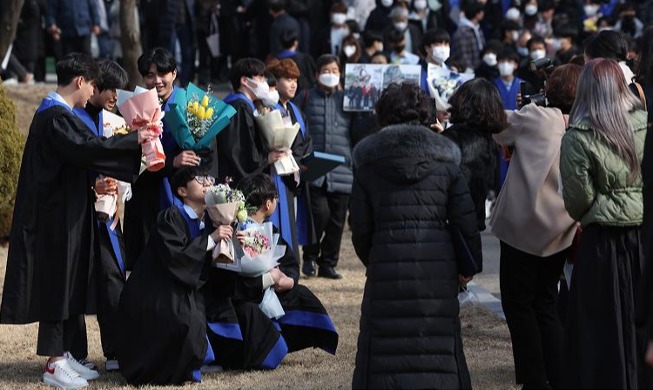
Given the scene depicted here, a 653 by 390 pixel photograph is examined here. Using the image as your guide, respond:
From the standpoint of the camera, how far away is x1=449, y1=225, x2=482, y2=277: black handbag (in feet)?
20.1

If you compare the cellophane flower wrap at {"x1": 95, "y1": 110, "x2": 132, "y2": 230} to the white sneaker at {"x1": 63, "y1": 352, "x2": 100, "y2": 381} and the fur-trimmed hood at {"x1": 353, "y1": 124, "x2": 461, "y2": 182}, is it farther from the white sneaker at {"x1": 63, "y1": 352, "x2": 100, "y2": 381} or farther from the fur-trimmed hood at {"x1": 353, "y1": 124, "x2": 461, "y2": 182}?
the fur-trimmed hood at {"x1": 353, "y1": 124, "x2": 461, "y2": 182}

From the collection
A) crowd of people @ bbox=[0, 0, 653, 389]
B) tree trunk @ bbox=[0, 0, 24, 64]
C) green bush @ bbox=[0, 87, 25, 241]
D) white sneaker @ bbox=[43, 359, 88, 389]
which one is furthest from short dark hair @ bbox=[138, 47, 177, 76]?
tree trunk @ bbox=[0, 0, 24, 64]

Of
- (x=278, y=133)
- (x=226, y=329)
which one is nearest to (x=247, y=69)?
(x=278, y=133)

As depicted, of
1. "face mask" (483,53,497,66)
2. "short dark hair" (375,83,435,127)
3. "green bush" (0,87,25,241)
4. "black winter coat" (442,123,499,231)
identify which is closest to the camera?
"short dark hair" (375,83,435,127)

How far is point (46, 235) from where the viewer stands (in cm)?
754

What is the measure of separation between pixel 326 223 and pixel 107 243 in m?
4.28

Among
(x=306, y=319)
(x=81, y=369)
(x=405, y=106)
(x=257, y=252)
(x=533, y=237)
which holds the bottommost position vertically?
(x=81, y=369)

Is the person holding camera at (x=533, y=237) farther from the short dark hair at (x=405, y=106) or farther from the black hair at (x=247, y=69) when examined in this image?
the black hair at (x=247, y=69)

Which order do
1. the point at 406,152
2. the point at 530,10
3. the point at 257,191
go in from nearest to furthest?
the point at 406,152
the point at 257,191
the point at 530,10

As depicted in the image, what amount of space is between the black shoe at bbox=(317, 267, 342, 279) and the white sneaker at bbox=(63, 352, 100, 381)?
4.34m

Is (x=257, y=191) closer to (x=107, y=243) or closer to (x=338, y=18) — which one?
(x=107, y=243)

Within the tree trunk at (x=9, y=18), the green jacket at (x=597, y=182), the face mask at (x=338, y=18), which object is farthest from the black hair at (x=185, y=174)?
the face mask at (x=338, y=18)

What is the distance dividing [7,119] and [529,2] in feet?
37.6

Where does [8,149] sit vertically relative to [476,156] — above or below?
below
